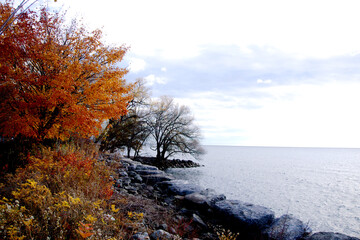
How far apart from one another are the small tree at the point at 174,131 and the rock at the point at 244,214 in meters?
25.4

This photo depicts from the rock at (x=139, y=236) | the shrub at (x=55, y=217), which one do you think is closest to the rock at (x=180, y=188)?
the shrub at (x=55, y=217)

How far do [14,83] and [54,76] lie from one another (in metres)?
1.45

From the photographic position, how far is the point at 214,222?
29.5ft

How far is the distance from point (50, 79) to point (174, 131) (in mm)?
27457

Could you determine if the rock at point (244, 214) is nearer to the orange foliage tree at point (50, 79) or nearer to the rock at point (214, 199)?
the rock at point (214, 199)

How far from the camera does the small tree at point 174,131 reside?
35.3m

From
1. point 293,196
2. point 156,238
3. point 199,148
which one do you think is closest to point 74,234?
point 156,238

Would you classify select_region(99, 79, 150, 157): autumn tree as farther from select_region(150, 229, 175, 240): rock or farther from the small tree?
select_region(150, 229, 175, 240): rock

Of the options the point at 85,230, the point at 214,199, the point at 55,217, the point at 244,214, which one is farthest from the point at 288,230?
the point at 55,217

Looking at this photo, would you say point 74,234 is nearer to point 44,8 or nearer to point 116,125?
point 44,8

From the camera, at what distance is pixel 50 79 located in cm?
892

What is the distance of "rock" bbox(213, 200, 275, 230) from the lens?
8678mm

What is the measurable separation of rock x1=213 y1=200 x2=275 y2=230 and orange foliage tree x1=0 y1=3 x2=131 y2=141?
23.2ft

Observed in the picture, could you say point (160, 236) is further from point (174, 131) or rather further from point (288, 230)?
point (174, 131)
